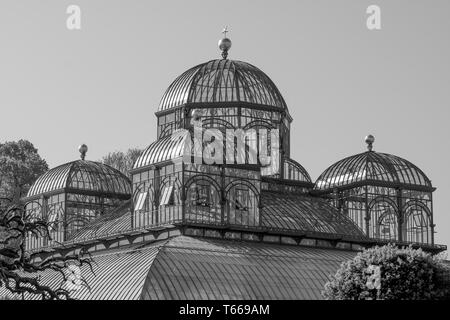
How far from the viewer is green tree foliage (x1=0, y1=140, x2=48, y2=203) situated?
437 ft

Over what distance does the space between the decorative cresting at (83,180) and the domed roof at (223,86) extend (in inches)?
296

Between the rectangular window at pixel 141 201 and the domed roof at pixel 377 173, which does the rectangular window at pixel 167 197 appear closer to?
the rectangular window at pixel 141 201

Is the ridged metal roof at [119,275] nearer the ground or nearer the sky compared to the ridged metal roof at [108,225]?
nearer the ground

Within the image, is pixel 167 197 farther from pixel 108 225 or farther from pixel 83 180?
pixel 83 180

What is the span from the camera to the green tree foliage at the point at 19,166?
133 meters

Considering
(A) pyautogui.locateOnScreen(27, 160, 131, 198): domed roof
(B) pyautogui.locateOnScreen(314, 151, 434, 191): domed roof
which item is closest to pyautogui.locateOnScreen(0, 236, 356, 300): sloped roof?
(B) pyautogui.locateOnScreen(314, 151, 434, 191): domed roof

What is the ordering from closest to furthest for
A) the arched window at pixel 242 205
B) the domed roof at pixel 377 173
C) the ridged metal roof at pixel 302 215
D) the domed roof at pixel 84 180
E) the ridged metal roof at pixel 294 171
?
the arched window at pixel 242 205
the ridged metal roof at pixel 302 215
the domed roof at pixel 377 173
the ridged metal roof at pixel 294 171
the domed roof at pixel 84 180

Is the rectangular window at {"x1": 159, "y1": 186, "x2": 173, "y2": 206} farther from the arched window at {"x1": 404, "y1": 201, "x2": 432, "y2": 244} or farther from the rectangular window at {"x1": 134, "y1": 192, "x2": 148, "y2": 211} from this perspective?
the arched window at {"x1": 404, "y1": 201, "x2": 432, "y2": 244}

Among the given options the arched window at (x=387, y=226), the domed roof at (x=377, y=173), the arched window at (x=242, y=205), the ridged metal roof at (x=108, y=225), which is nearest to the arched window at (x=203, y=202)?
the arched window at (x=242, y=205)

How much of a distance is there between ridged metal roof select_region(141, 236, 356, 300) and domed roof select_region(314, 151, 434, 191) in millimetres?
9467

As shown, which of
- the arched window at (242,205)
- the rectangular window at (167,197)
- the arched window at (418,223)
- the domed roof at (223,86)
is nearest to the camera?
the rectangular window at (167,197)

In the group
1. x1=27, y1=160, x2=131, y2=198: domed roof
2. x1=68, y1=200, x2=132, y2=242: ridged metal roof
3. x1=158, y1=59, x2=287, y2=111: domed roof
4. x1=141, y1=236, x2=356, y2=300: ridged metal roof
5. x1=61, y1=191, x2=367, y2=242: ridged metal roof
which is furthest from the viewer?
x1=27, y1=160, x2=131, y2=198: domed roof
